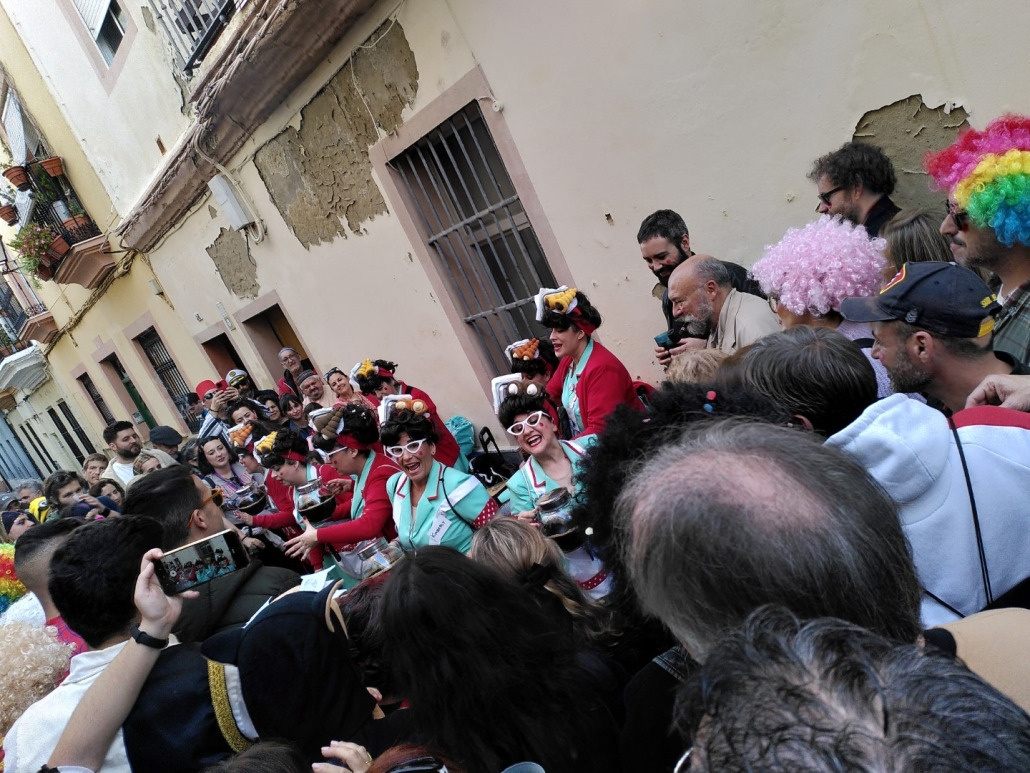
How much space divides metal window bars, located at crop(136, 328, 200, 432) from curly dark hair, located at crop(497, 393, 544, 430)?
9.95 metres

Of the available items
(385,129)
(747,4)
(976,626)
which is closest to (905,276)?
(976,626)

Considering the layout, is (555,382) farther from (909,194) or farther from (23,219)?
(23,219)

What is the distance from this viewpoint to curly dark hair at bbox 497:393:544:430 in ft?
10.9

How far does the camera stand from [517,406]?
3.32 meters

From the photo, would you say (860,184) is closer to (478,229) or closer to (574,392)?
(574,392)

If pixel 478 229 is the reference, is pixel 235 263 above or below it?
above

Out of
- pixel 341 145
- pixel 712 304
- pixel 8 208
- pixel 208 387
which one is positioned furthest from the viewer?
pixel 8 208

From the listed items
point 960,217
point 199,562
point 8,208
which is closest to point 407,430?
point 199,562

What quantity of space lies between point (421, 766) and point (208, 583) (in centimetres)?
153

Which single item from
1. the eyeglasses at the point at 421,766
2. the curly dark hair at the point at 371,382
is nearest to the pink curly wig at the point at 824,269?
the eyeglasses at the point at 421,766

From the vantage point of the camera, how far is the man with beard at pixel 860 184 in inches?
120

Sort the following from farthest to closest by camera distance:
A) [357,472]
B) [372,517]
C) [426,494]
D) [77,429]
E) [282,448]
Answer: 1. [77,429]
2. [282,448]
3. [357,472]
4. [372,517]
5. [426,494]

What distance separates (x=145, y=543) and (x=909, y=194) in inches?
140

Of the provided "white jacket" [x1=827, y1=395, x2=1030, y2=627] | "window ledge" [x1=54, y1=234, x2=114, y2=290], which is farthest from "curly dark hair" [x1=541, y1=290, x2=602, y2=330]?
"window ledge" [x1=54, y1=234, x2=114, y2=290]
